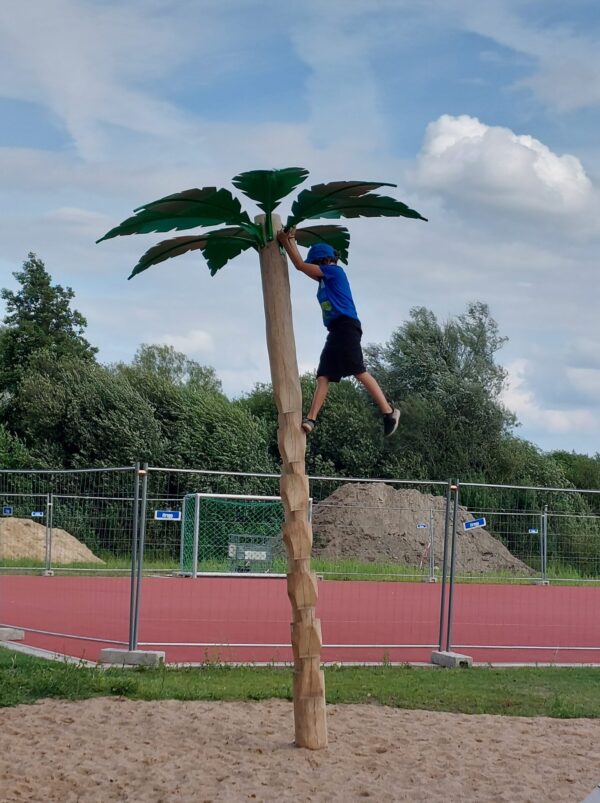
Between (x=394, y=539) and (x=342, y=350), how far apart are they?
1764 cm

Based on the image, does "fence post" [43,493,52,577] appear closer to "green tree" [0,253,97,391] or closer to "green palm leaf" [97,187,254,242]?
"green palm leaf" [97,187,254,242]

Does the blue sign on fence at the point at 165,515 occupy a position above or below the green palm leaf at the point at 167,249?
below

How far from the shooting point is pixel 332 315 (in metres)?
7.14

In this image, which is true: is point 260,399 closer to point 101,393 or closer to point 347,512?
point 101,393

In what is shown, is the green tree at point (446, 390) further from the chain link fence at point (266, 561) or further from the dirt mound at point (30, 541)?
the dirt mound at point (30, 541)

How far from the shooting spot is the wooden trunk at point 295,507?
6906 millimetres

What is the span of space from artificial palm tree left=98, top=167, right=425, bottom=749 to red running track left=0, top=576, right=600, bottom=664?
16.3 feet

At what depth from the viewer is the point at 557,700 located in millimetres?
9133

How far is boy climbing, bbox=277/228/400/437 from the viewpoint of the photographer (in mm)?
7109

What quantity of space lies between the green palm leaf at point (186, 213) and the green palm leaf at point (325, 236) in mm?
686

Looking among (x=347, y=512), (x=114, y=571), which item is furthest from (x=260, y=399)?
(x=114, y=571)

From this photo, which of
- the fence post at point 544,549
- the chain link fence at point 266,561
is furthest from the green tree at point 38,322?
the fence post at point 544,549

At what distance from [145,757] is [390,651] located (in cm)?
A: 684

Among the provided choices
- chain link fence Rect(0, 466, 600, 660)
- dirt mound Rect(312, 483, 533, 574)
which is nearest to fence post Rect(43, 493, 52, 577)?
chain link fence Rect(0, 466, 600, 660)
